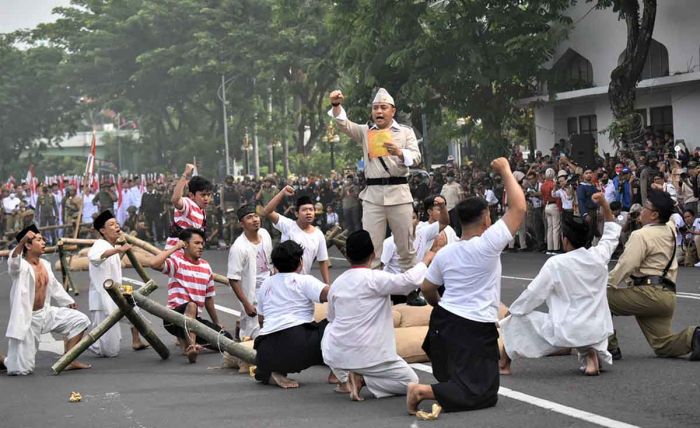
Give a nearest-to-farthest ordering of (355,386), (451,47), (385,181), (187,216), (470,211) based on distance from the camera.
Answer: (470,211) < (355,386) < (385,181) < (187,216) < (451,47)

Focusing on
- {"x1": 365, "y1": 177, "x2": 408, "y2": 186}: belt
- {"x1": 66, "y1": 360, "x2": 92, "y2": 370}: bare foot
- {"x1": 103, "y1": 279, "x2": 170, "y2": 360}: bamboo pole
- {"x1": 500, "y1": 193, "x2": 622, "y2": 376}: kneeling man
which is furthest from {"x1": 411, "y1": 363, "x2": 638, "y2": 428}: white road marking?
{"x1": 66, "y1": 360, "x2": 92, "y2": 370}: bare foot

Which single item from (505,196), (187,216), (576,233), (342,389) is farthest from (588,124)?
(342,389)

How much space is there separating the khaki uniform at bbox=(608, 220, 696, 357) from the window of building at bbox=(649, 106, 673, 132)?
22.5m

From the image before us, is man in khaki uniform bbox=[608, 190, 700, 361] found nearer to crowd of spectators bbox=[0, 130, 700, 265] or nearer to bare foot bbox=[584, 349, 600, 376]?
crowd of spectators bbox=[0, 130, 700, 265]

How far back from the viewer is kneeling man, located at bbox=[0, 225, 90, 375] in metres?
12.7

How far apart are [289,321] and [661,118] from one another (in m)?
24.9

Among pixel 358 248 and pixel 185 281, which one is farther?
pixel 185 281

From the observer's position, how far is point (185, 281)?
13.2m

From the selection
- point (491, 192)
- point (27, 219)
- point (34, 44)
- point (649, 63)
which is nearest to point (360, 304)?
point (491, 192)

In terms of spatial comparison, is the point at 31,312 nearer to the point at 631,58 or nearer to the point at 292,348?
the point at 292,348

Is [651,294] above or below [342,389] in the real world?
above

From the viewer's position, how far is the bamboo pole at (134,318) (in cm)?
1250

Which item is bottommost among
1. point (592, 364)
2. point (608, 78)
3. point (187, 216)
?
point (592, 364)

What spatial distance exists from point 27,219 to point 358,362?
23.4 meters
